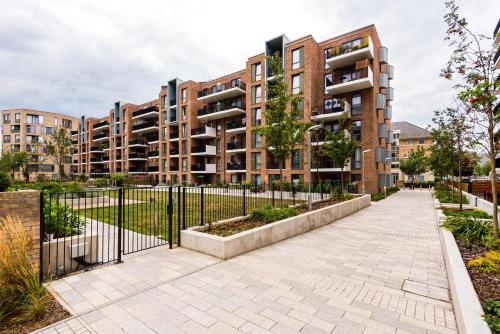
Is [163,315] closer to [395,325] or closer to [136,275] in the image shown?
[136,275]

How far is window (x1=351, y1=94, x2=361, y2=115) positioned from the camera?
1009 inches

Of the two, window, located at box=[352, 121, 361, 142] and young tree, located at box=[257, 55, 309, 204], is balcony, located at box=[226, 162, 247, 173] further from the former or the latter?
young tree, located at box=[257, 55, 309, 204]

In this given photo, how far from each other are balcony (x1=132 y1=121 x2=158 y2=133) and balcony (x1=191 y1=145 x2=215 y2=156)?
12742mm

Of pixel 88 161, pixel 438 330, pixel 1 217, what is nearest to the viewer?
pixel 438 330

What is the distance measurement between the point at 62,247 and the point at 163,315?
116 inches

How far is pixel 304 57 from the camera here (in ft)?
86.8

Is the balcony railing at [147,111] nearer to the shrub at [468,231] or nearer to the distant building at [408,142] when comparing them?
the shrub at [468,231]

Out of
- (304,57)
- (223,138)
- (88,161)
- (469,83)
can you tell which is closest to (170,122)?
(223,138)

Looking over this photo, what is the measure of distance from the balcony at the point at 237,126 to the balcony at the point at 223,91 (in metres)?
3.69

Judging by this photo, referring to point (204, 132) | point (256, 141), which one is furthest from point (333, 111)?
point (204, 132)

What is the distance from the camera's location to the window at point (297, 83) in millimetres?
26562

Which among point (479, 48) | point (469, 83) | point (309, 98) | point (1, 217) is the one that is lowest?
point (1, 217)

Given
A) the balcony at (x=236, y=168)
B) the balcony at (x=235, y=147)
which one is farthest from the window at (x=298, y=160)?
the balcony at (x=235, y=147)

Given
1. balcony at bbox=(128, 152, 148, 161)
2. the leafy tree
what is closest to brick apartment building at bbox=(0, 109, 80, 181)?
balcony at bbox=(128, 152, 148, 161)
